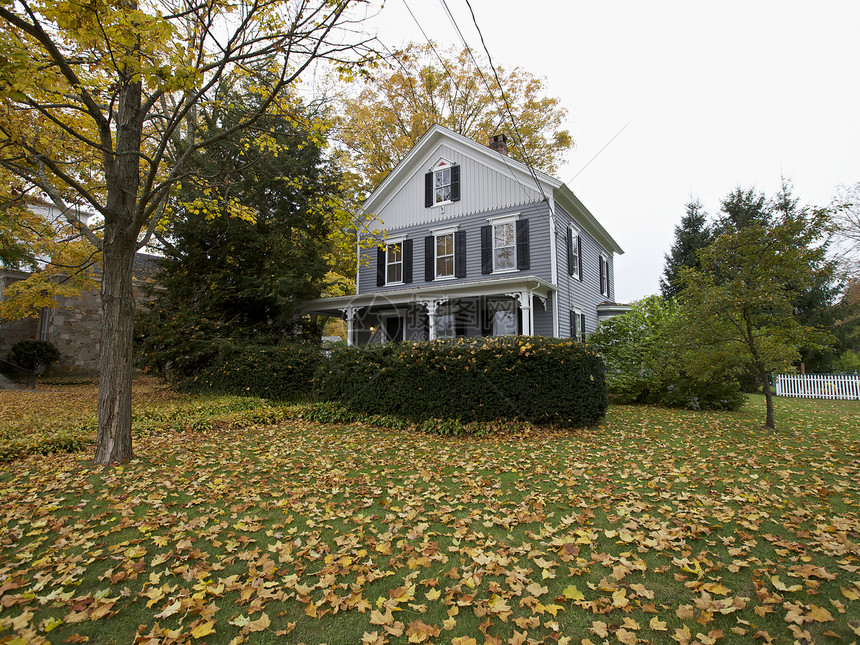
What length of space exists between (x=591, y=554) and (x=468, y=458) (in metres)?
3.01

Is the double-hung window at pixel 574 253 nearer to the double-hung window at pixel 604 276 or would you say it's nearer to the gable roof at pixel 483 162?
the gable roof at pixel 483 162

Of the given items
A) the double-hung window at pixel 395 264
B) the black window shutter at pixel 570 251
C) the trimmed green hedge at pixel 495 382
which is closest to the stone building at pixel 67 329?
the double-hung window at pixel 395 264

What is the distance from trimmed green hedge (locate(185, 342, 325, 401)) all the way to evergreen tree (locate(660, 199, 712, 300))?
21.2m

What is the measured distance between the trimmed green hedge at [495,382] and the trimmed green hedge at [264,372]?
323 centimetres

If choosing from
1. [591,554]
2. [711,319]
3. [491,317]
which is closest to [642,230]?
[491,317]

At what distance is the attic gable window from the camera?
14297mm

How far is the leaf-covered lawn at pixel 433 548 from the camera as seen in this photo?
2.50m

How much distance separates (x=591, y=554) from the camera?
3299 millimetres

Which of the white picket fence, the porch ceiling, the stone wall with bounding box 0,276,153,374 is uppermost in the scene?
the porch ceiling

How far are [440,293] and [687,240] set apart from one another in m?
18.4

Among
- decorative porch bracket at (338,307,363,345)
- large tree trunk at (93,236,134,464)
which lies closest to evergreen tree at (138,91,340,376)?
decorative porch bracket at (338,307,363,345)

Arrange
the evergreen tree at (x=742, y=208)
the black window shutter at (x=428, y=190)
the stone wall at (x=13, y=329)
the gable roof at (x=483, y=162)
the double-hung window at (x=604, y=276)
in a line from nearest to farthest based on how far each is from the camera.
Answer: the gable roof at (x=483, y=162) < the black window shutter at (x=428, y=190) < the stone wall at (x=13, y=329) < the double-hung window at (x=604, y=276) < the evergreen tree at (x=742, y=208)

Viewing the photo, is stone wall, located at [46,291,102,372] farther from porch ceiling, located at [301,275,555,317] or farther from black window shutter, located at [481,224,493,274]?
black window shutter, located at [481,224,493,274]

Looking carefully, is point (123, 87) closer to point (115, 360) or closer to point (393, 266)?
point (115, 360)
